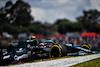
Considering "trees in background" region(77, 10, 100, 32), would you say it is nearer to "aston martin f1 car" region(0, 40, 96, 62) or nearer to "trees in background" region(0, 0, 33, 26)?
"trees in background" region(0, 0, 33, 26)

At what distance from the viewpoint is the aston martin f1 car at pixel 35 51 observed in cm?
672

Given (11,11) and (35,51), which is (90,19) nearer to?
(11,11)

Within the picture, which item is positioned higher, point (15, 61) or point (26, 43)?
point (26, 43)

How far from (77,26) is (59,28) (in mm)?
11154

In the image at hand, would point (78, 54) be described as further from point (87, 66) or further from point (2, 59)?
point (2, 59)

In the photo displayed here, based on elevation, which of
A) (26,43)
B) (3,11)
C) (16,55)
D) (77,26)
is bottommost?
(16,55)

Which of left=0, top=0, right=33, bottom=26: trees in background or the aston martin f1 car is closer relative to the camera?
the aston martin f1 car

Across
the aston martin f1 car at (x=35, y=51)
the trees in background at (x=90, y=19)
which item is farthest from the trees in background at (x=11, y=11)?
the trees in background at (x=90, y=19)

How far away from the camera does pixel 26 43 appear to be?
→ 299 inches

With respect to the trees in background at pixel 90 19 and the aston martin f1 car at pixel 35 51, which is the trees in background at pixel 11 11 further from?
the trees in background at pixel 90 19

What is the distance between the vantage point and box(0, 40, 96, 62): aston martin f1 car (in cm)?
672

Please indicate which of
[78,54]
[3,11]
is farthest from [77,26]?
[78,54]

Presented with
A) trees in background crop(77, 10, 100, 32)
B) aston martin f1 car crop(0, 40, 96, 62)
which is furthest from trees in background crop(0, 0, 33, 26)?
trees in background crop(77, 10, 100, 32)

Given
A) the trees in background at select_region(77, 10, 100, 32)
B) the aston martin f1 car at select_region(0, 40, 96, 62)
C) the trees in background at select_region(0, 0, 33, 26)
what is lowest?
the aston martin f1 car at select_region(0, 40, 96, 62)
